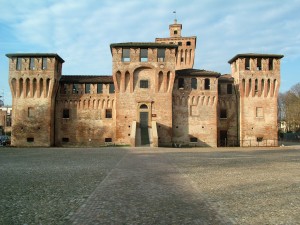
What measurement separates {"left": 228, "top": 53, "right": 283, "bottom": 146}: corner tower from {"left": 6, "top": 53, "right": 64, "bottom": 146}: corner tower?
23.3m

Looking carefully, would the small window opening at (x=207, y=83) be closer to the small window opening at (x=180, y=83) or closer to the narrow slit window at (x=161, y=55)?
the small window opening at (x=180, y=83)

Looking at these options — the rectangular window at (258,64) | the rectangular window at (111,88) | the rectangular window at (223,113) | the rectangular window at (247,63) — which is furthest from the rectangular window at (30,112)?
the rectangular window at (258,64)

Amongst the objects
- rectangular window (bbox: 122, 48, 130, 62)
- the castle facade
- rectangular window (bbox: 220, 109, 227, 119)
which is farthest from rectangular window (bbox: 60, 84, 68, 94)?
rectangular window (bbox: 220, 109, 227, 119)

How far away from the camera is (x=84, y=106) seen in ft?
129

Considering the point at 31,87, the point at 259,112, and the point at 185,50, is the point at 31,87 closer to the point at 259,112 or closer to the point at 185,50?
the point at 185,50

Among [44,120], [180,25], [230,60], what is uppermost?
[180,25]

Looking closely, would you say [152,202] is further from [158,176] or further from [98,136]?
[98,136]

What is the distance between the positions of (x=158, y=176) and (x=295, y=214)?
5.98m

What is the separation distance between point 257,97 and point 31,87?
28.1m

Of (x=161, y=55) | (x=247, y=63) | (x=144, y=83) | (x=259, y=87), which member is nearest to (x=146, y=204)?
(x=144, y=83)

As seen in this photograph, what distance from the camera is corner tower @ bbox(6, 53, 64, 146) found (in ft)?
123

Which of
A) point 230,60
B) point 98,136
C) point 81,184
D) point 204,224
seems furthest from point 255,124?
point 204,224

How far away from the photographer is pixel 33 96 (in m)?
38.2

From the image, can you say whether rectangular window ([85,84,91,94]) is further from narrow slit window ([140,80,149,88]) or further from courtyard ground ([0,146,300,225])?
courtyard ground ([0,146,300,225])
